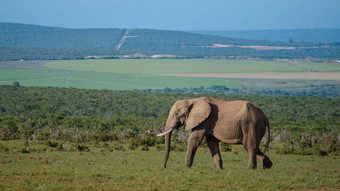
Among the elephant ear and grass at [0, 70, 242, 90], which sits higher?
grass at [0, 70, 242, 90]

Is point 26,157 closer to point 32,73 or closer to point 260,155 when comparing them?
point 260,155

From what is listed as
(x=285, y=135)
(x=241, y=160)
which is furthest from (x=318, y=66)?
(x=241, y=160)

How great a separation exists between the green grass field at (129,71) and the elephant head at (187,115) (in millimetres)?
89001

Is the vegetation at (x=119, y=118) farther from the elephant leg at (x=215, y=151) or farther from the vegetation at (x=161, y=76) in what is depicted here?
the vegetation at (x=161, y=76)

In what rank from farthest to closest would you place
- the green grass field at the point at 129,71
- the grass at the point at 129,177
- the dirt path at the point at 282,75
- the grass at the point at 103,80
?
the dirt path at the point at 282,75 < the green grass field at the point at 129,71 < the grass at the point at 103,80 < the grass at the point at 129,177

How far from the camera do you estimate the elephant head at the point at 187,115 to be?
1675cm

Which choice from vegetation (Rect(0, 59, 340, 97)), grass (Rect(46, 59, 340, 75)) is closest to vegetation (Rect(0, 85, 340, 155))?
vegetation (Rect(0, 59, 340, 97))

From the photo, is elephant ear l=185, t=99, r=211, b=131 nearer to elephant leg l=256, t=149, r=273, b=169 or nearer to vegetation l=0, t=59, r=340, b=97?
elephant leg l=256, t=149, r=273, b=169

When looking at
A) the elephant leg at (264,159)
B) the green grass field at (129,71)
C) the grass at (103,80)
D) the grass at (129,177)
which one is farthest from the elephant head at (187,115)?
the grass at (103,80)

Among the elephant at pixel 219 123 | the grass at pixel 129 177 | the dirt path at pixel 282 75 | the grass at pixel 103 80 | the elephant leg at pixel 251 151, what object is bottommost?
the grass at pixel 129 177

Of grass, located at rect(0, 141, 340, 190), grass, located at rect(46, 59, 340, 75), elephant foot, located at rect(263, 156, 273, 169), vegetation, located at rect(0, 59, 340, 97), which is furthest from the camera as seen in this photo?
grass, located at rect(46, 59, 340, 75)

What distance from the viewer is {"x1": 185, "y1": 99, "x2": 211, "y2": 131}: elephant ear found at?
16705 millimetres

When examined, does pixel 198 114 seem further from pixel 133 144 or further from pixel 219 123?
pixel 133 144

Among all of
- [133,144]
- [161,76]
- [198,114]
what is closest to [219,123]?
[198,114]
